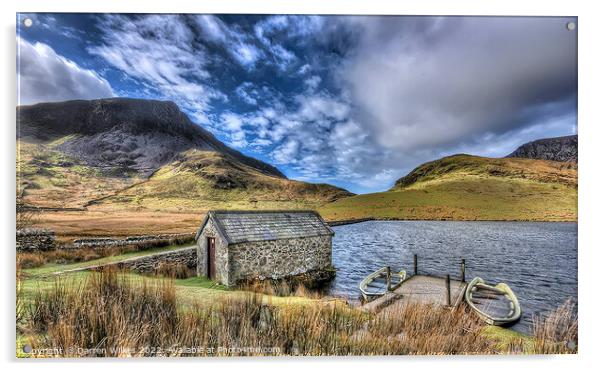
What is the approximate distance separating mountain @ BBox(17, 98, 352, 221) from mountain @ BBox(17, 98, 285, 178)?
11 mm

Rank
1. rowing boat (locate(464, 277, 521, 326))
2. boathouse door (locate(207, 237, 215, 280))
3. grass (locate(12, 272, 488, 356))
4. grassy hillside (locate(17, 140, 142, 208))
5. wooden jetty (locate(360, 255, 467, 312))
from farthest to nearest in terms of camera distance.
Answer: boathouse door (locate(207, 237, 215, 280)) < wooden jetty (locate(360, 255, 467, 312)) < rowing boat (locate(464, 277, 521, 326)) < grassy hillside (locate(17, 140, 142, 208)) < grass (locate(12, 272, 488, 356))

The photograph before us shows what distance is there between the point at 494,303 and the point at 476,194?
6.85ft

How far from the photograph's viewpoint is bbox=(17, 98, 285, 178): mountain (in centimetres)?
303

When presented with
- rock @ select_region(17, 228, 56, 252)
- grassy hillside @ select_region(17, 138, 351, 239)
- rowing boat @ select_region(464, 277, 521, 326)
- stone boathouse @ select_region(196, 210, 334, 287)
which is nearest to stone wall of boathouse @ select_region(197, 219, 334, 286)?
stone boathouse @ select_region(196, 210, 334, 287)

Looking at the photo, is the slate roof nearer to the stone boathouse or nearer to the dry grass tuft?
the stone boathouse

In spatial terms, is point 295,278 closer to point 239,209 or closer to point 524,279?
point 239,209

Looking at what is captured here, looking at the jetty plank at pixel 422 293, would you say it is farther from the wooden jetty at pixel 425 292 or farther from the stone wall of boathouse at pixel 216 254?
the stone wall of boathouse at pixel 216 254

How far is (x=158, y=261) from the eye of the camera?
376 cm

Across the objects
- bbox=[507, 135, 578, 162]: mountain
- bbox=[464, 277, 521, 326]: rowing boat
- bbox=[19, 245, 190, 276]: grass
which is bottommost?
bbox=[464, 277, 521, 326]: rowing boat

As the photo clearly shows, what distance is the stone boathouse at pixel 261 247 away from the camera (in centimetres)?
454

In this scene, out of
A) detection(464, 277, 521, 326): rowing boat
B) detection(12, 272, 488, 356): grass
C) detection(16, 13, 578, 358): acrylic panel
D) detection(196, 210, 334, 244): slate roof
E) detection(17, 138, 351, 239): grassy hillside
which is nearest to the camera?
detection(12, 272, 488, 356): grass

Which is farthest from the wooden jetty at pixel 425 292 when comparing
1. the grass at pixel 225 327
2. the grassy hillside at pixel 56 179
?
the grassy hillside at pixel 56 179

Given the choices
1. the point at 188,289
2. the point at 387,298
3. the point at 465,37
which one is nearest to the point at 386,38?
the point at 465,37

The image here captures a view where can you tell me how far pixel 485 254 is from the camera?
4.14 m
